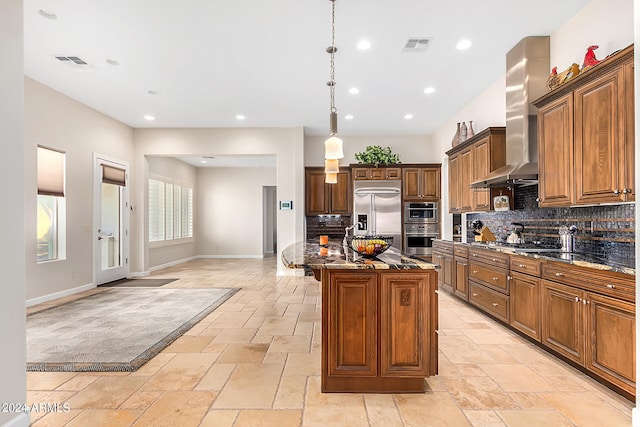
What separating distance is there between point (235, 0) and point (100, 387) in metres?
3.24

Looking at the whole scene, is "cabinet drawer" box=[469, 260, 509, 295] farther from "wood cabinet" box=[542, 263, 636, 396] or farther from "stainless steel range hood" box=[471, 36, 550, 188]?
"stainless steel range hood" box=[471, 36, 550, 188]

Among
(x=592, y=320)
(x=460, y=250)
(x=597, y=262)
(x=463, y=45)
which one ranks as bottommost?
(x=592, y=320)

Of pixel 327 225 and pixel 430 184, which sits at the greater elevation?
pixel 430 184

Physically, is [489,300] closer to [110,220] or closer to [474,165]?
[474,165]

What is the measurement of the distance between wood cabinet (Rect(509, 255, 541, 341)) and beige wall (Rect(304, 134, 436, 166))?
462 cm

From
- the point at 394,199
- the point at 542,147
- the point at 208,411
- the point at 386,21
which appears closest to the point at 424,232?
the point at 394,199

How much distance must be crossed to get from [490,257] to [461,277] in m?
0.92

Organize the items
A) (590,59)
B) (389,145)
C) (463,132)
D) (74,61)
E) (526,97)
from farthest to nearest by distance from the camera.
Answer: (389,145) < (463,132) < (74,61) < (526,97) < (590,59)

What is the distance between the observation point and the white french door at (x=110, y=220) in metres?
6.11

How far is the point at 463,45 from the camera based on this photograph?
384 centimetres

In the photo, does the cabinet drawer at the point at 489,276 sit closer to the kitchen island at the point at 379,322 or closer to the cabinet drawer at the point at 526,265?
the cabinet drawer at the point at 526,265

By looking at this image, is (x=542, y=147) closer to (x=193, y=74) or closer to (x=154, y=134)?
(x=193, y=74)

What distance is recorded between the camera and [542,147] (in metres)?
3.33

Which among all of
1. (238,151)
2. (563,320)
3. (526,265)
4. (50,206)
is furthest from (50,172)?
(563,320)
